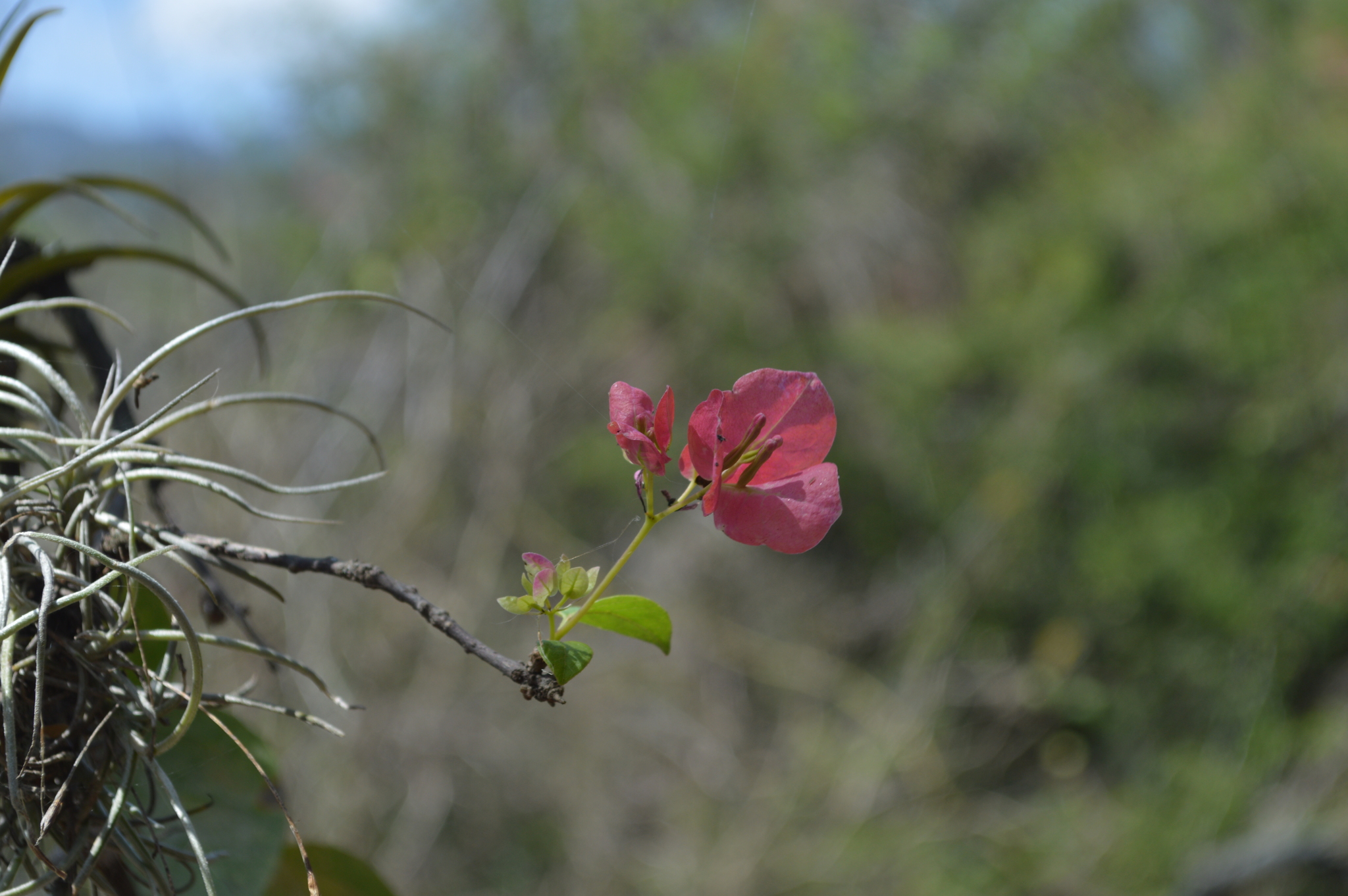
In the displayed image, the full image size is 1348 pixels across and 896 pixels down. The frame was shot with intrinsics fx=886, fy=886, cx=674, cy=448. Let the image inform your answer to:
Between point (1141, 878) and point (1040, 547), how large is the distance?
80cm

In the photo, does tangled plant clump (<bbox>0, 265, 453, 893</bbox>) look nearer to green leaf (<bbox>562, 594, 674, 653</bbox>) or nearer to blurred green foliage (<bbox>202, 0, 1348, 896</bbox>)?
green leaf (<bbox>562, 594, 674, 653</bbox>)

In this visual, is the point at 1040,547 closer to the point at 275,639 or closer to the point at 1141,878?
the point at 1141,878

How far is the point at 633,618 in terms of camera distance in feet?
0.89

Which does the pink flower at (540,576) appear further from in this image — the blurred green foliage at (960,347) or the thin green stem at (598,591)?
the blurred green foliage at (960,347)

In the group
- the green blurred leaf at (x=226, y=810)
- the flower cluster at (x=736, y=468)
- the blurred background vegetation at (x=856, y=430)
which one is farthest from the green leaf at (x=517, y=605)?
the blurred background vegetation at (x=856, y=430)

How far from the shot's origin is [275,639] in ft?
5.93

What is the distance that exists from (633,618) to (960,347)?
2427 millimetres

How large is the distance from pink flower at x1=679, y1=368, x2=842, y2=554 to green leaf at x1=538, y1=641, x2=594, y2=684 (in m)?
0.05

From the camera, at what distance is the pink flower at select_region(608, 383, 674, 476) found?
9.5 inches

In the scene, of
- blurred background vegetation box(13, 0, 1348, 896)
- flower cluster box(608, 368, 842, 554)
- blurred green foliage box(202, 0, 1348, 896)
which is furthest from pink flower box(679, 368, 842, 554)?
blurred green foliage box(202, 0, 1348, 896)

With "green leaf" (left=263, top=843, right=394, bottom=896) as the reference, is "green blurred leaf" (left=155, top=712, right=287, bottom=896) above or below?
above

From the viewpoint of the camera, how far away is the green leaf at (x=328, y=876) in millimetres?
406

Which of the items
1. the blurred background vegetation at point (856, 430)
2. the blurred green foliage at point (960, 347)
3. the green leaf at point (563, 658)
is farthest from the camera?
the blurred green foliage at point (960, 347)

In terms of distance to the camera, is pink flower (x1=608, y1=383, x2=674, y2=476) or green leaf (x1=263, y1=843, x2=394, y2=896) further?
green leaf (x1=263, y1=843, x2=394, y2=896)
